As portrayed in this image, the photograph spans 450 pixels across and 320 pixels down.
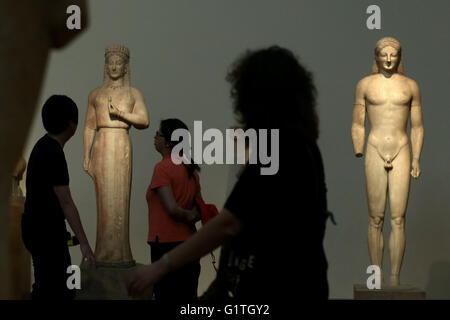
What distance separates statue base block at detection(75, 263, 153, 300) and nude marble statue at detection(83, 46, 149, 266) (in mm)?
162

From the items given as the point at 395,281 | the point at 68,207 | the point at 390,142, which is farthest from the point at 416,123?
the point at 68,207

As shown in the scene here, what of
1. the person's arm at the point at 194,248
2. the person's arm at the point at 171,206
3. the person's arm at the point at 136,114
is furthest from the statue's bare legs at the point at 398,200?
the person's arm at the point at 194,248

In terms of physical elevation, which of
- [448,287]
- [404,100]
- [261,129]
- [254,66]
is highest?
[404,100]

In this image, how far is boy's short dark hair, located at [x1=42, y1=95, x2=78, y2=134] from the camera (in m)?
4.19

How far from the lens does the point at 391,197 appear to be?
711 cm

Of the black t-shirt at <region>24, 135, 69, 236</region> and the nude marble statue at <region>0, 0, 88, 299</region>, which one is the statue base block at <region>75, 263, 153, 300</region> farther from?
the nude marble statue at <region>0, 0, 88, 299</region>

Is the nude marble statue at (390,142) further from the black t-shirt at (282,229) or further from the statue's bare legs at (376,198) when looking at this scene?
the black t-shirt at (282,229)

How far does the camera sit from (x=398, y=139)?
710 centimetres

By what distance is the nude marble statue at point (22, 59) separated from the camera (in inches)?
57.5

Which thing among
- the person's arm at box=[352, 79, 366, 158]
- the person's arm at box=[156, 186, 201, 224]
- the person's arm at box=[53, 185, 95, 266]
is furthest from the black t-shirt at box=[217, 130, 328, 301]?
the person's arm at box=[352, 79, 366, 158]
